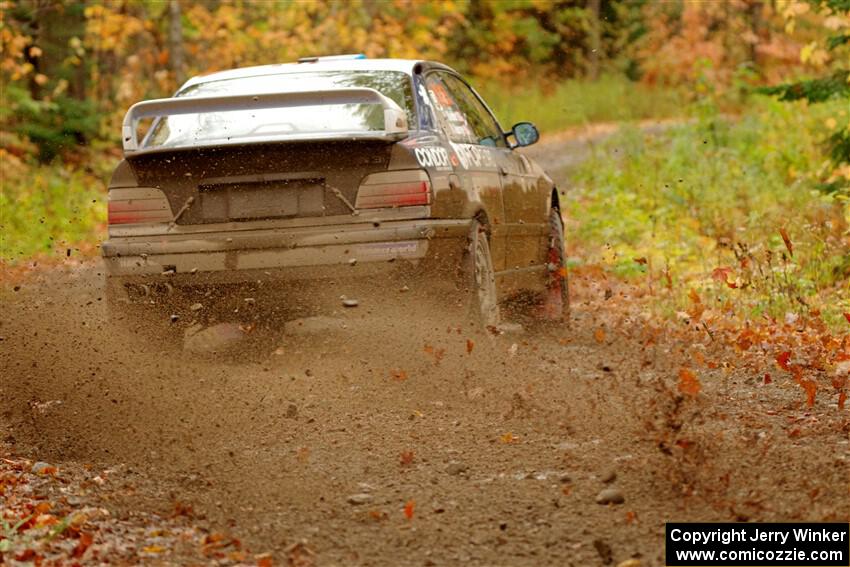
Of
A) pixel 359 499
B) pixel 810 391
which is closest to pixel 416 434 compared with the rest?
pixel 359 499

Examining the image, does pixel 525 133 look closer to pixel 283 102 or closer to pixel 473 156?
pixel 473 156

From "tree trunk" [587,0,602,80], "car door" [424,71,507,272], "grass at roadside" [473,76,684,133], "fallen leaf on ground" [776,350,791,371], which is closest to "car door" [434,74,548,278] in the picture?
"car door" [424,71,507,272]

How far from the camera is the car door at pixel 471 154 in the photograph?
793 cm

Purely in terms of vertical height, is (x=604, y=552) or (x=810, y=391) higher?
(x=604, y=552)

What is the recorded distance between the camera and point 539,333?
31.7 feet

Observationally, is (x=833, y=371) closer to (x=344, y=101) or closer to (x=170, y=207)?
(x=344, y=101)

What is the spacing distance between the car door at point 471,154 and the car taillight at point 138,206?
1652 mm

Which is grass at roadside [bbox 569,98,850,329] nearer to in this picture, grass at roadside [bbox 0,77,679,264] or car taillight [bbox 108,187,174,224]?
car taillight [bbox 108,187,174,224]

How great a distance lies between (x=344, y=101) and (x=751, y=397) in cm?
261

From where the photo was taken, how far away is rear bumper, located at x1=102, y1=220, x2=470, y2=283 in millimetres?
7168

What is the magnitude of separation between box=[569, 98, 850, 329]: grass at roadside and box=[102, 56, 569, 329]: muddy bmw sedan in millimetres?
2121

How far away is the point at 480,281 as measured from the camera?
7.73 meters

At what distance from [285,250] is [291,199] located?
0.29m

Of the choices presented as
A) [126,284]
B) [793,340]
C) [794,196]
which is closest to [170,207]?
[126,284]
